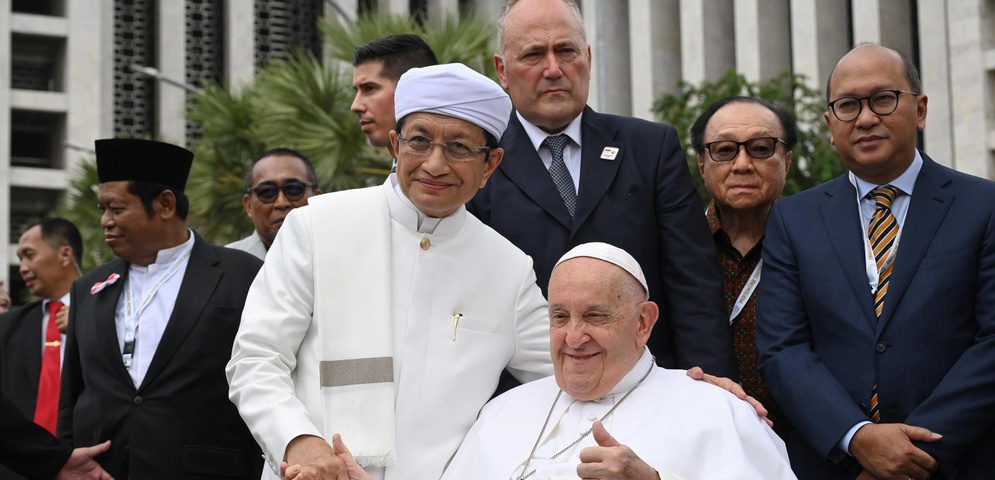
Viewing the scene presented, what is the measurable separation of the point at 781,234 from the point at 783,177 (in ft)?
2.50

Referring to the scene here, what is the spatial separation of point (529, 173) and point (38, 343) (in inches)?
198

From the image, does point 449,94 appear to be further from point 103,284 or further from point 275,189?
point 275,189

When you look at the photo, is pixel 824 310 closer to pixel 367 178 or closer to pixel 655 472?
pixel 655 472

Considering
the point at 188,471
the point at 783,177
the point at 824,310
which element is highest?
the point at 783,177

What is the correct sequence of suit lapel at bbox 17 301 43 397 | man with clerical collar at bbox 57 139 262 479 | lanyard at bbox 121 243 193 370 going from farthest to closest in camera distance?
1. suit lapel at bbox 17 301 43 397
2. lanyard at bbox 121 243 193 370
3. man with clerical collar at bbox 57 139 262 479

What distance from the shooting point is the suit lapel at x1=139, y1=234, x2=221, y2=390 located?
22.8ft

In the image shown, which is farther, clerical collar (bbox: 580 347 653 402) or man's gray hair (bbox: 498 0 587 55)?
man's gray hair (bbox: 498 0 587 55)

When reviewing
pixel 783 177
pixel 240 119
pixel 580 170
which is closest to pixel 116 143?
pixel 580 170

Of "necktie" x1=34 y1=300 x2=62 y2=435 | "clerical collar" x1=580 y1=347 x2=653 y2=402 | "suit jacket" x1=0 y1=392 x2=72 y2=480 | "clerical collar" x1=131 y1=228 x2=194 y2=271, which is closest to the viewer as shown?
"clerical collar" x1=580 y1=347 x2=653 y2=402

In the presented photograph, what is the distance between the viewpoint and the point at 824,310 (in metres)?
5.78

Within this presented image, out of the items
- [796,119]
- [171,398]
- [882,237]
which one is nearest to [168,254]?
[171,398]

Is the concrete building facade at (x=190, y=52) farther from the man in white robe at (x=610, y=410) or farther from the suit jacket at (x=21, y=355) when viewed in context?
the man in white robe at (x=610, y=410)

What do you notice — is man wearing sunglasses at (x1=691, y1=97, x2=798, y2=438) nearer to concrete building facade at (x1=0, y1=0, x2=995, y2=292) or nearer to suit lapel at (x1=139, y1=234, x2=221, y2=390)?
suit lapel at (x1=139, y1=234, x2=221, y2=390)

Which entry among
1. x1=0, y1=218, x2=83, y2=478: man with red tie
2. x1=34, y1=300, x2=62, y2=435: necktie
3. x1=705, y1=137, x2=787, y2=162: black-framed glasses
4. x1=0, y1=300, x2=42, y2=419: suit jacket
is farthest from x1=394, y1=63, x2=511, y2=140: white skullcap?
x1=0, y1=300, x2=42, y2=419: suit jacket
